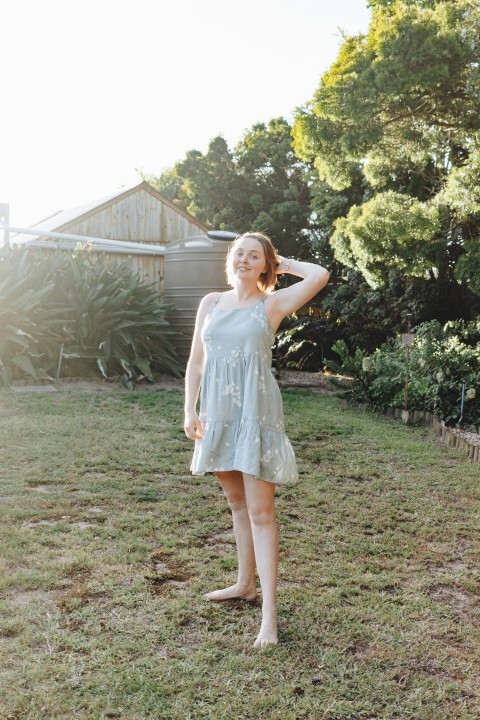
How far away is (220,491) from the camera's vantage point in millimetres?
5172

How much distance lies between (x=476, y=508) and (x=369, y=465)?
4.18 ft

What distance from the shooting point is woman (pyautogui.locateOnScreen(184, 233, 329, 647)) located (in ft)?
9.46

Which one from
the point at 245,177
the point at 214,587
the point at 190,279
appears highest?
the point at 245,177

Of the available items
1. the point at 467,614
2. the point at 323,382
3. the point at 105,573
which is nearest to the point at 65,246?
the point at 323,382

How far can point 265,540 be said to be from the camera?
290 centimetres

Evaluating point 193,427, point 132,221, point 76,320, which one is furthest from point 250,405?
point 132,221

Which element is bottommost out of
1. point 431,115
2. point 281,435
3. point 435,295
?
point 281,435

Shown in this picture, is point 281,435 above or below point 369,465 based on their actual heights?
above

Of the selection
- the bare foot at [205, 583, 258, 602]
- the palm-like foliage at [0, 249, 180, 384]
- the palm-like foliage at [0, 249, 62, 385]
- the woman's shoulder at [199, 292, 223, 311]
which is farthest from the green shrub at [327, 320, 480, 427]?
the woman's shoulder at [199, 292, 223, 311]

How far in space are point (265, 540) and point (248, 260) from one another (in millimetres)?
1128

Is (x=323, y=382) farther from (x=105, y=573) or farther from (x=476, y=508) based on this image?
(x=105, y=573)

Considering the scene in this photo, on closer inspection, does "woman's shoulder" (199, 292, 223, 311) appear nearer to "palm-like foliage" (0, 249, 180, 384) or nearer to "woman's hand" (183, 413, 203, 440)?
"woman's hand" (183, 413, 203, 440)

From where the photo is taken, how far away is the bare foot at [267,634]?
2.84 metres

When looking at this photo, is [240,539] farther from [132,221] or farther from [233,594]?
[132,221]
